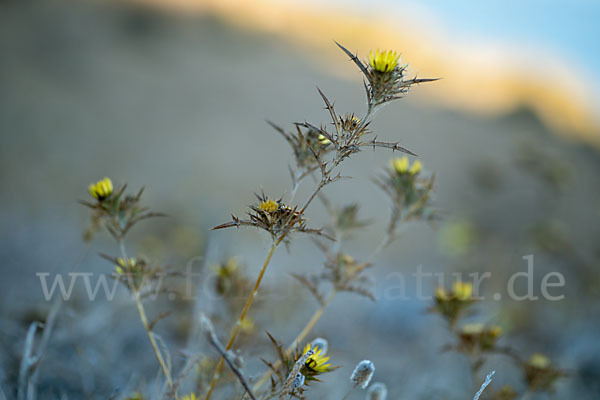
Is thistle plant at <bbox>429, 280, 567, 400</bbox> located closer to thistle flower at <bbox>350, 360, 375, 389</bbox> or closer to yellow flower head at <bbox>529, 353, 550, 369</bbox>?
yellow flower head at <bbox>529, 353, 550, 369</bbox>

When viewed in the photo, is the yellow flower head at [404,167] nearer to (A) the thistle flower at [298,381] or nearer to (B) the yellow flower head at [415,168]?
(B) the yellow flower head at [415,168]

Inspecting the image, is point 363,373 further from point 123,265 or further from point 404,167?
point 123,265

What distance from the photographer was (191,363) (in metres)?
1.13

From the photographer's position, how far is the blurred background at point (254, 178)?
111 inches

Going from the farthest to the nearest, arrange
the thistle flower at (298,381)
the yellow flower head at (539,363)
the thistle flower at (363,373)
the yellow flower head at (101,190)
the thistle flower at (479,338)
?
the yellow flower head at (539,363) → the thistle flower at (479,338) → the yellow flower head at (101,190) → the thistle flower at (363,373) → the thistle flower at (298,381)

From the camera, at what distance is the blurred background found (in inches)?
111

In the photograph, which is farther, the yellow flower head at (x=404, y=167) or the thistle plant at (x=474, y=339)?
the thistle plant at (x=474, y=339)

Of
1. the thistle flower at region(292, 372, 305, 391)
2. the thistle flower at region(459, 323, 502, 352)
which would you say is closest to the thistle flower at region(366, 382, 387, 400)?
the thistle flower at region(292, 372, 305, 391)

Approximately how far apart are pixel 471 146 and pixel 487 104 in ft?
10.2

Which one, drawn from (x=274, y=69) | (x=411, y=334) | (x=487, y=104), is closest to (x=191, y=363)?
(x=411, y=334)

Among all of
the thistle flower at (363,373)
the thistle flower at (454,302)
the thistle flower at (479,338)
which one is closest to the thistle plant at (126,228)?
the thistle flower at (363,373)

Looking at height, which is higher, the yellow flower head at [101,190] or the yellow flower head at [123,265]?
the yellow flower head at [101,190]

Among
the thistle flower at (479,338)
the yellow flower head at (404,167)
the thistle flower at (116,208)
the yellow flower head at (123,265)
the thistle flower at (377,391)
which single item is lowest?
the yellow flower head at (123,265)

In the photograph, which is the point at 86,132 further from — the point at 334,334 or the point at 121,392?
the point at 121,392
